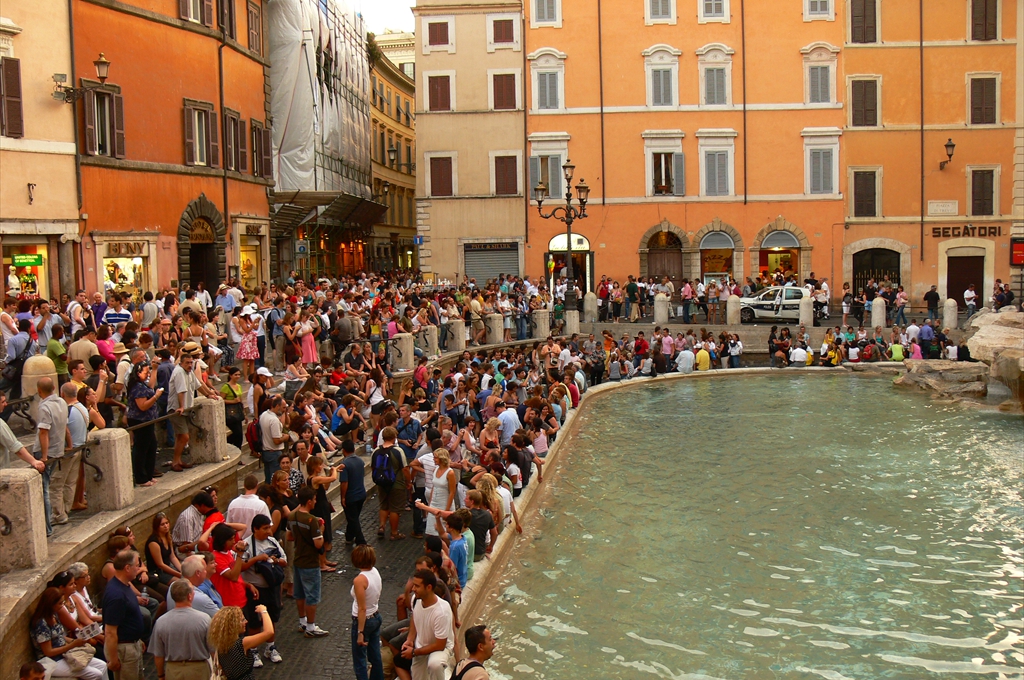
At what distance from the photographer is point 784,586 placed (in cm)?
1272

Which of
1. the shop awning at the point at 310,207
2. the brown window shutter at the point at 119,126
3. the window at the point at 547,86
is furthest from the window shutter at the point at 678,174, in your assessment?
the brown window shutter at the point at 119,126

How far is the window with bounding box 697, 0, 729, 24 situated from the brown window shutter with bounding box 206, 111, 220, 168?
2095cm

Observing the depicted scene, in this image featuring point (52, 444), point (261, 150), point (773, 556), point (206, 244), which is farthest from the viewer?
point (261, 150)

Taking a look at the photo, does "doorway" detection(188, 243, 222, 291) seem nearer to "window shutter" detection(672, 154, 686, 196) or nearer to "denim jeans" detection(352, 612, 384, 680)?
"denim jeans" detection(352, 612, 384, 680)

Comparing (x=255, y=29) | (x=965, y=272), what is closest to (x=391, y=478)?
(x=255, y=29)

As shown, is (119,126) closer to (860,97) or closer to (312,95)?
(312,95)

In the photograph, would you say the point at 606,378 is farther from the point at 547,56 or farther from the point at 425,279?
the point at 547,56

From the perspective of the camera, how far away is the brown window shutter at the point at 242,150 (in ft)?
91.5

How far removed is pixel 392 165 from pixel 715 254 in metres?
21.8

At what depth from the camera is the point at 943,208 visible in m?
39.9

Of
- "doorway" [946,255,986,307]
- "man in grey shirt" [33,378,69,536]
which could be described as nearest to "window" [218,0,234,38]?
"man in grey shirt" [33,378,69,536]

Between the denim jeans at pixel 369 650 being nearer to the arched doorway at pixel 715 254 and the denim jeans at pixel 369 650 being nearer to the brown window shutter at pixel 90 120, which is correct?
the brown window shutter at pixel 90 120

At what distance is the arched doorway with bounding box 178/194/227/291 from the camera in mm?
25766

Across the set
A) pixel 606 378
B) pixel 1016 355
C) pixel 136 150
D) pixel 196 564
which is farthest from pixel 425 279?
pixel 196 564
